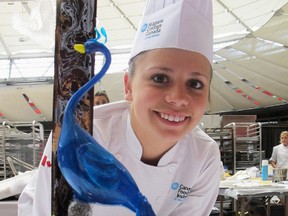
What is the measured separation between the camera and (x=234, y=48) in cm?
1193

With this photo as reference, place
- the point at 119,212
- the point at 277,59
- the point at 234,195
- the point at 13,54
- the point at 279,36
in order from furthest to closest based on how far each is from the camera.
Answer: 1. the point at 13,54
2. the point at 277,59
3. the point at 279,36
4. the point at 234,195
5. the point at 119,212

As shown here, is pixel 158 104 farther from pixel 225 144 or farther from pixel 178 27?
pixel 225 144

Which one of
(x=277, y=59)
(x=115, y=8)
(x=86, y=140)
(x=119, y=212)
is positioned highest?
(x=115, y=8)

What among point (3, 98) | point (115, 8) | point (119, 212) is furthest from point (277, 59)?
point (119, 212)

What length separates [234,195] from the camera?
2.76 metres

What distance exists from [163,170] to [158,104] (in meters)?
0.21

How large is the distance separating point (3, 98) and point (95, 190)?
48.6ft

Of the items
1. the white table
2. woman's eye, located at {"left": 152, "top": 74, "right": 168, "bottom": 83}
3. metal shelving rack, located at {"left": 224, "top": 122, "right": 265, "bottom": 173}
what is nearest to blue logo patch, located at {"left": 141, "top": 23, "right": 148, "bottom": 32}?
woman's eye, located at {"left": 152, "top": 74, "right": 168, "bottom": 83}

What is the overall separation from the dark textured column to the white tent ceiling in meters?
7.17

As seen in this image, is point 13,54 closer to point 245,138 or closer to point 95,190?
point 245,138

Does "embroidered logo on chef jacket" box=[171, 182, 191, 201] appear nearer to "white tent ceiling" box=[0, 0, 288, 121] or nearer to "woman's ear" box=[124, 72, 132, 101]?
"woman's ear" box=[124, 72, 132, 101]

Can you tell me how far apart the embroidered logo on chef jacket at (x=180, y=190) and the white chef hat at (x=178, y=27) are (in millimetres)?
306

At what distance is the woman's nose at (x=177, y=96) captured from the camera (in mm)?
562

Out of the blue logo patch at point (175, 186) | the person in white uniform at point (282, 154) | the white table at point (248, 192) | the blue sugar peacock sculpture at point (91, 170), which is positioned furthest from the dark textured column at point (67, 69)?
the person in white uniform at point (282, 154)
